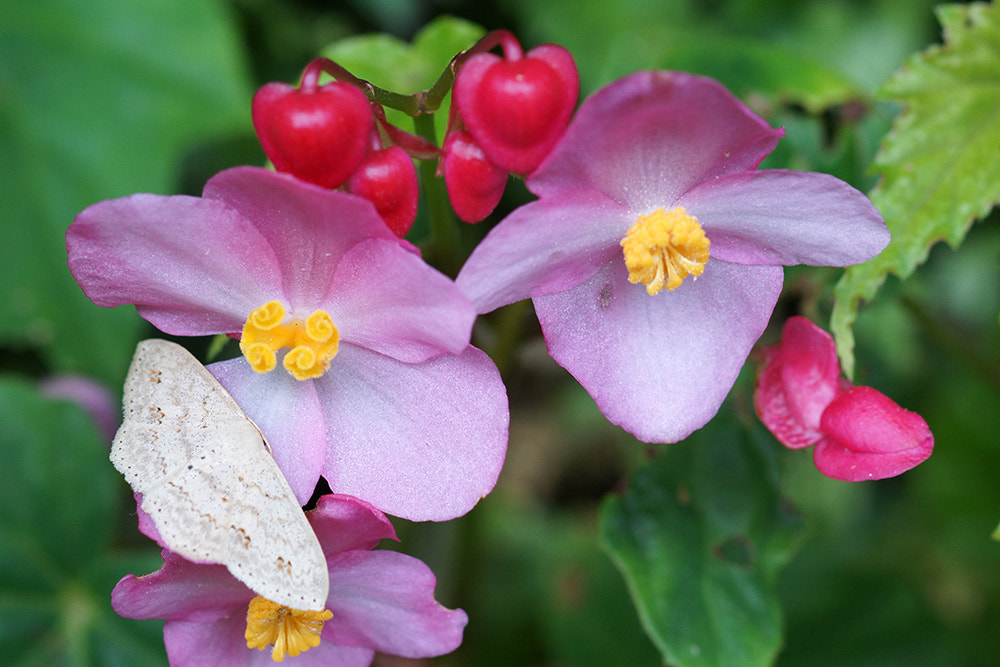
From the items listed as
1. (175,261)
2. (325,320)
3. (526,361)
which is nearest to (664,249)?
(325,320)

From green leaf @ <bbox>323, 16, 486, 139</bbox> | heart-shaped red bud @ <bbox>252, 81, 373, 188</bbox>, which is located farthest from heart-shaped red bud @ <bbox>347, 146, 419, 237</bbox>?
green leaf @ <bbox>323, 16, 486, 139</bbox>

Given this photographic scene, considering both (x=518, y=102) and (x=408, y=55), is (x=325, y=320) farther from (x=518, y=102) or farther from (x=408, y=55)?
(x=408, y=55)

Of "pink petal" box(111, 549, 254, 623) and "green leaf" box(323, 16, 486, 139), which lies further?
"green leaf" box(323, 16, 486, 139)

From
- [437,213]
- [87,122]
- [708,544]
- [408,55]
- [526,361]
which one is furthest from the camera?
[526,361]

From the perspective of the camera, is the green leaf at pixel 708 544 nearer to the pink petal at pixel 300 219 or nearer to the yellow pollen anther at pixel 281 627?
the yellow pollen anther at pixel 281 627

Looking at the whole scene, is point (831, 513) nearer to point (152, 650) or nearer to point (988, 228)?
point (988, 228)

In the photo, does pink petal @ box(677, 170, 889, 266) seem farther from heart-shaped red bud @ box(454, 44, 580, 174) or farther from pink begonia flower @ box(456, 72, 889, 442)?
heart-shaped red bud @ box(454, 44, 580, 174)

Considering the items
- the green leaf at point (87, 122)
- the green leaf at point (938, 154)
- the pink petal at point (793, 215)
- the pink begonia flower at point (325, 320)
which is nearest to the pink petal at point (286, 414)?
the pink begonia flower at point (325, 320)
